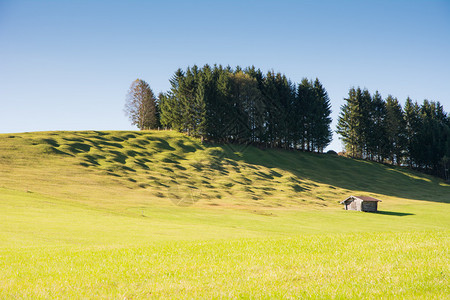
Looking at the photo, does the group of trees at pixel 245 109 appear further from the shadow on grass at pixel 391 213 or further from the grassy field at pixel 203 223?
the shadow on grass at pixel 391 213

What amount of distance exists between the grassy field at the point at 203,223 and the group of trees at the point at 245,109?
712 centimetres

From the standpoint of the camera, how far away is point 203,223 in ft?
140

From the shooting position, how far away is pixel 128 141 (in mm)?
114625

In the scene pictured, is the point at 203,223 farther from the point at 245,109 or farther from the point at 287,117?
the point at 287,117

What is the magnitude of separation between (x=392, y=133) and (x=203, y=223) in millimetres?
120965

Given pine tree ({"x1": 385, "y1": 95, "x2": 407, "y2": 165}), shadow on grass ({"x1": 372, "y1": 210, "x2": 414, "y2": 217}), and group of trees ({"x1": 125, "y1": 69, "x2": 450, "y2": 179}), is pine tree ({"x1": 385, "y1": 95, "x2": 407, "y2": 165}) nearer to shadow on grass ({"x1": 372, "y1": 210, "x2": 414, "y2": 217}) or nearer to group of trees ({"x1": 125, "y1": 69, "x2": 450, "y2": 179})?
group of trees ({"x1": 125, "y1": 69, "x2": 450, "y2": 179})

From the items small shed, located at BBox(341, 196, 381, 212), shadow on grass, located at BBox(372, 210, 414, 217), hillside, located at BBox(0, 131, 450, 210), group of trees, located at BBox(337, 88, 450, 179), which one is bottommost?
shadow on grass, located at BBox(372, 210, 414, 217)

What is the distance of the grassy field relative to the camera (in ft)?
29.3

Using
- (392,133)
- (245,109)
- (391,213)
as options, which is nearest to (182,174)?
(245,109)

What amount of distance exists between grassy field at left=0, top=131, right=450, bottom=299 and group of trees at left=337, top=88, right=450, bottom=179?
11524mm

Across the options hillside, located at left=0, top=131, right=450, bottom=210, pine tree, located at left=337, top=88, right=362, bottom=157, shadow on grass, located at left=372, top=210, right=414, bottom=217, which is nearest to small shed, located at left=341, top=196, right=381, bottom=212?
shadow on grass, located at left=372, top=210, right=414, bottom=217

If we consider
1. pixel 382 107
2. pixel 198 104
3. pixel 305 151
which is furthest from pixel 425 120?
pixel 198 104

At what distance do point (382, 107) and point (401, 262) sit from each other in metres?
149

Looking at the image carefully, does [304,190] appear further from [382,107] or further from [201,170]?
[382,107]
